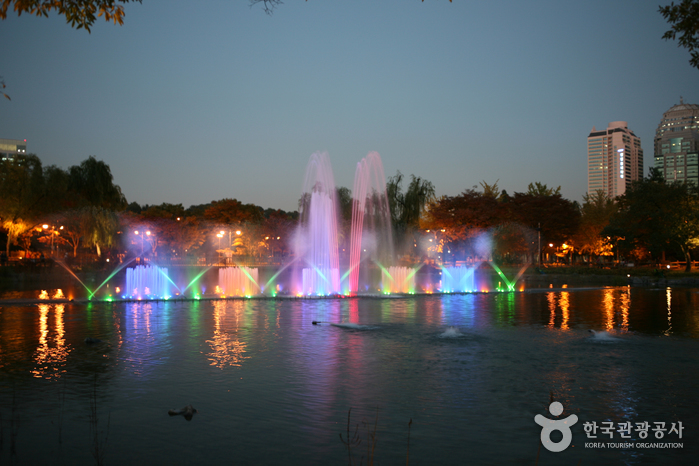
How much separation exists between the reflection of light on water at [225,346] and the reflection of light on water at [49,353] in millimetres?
3123

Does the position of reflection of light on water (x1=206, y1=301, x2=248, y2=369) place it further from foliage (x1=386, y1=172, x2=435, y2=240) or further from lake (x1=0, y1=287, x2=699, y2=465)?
foliage (x1=386, y1=172, x2=435, y2=240)

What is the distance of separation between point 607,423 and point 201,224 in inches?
3440

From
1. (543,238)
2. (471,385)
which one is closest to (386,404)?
(471,385)

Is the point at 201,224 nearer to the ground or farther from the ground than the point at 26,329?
farther from the ground

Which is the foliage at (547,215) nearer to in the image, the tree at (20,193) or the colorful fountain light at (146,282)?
the colorful fountain light at (146,282)

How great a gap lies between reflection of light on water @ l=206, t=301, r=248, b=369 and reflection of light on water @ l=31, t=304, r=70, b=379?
3123mm

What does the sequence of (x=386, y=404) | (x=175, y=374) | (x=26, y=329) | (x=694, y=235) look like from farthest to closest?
(x=694, y=235) < (x=26, y=329) < (x=175, y=374) < (x=386, y=404)

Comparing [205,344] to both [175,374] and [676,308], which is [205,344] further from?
[676,308]

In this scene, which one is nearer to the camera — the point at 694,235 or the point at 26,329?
the point at 26,329

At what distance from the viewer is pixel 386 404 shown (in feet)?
28.3

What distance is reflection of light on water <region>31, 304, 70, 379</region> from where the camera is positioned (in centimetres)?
1057

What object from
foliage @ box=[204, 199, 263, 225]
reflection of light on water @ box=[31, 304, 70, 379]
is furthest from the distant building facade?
reflection of light on water @ box=[31, 304, 70, 379]

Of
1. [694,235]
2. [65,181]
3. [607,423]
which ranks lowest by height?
[607,423]

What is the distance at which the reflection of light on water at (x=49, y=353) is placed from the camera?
10.6 meters
